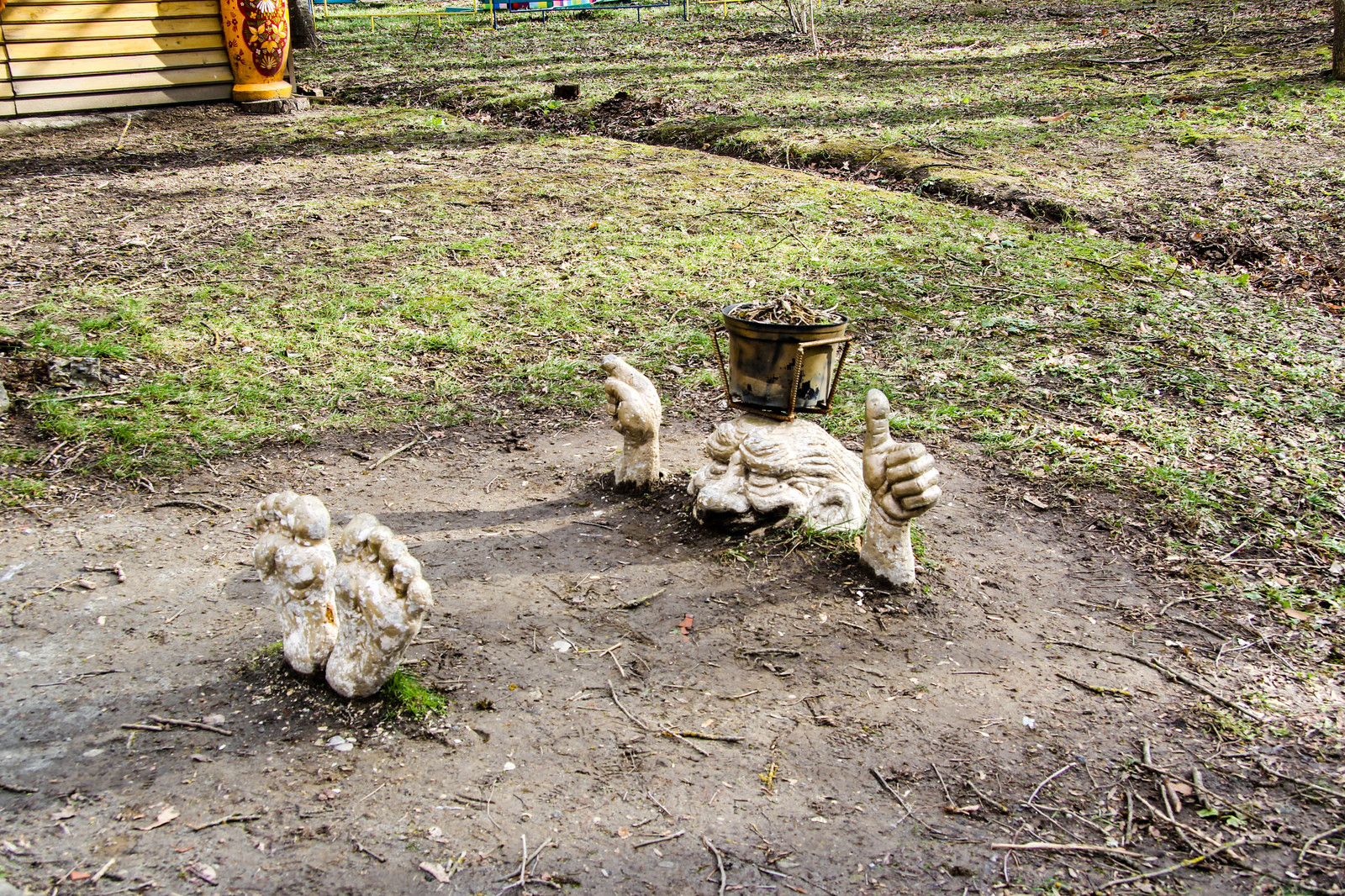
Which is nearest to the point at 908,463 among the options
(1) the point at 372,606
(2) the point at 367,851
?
(1) the point at 372,606

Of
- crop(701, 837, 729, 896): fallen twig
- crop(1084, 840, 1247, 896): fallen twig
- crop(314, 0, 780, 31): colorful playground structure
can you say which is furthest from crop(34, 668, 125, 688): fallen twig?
crop(314, 0, 780, 31): colorful playground structure

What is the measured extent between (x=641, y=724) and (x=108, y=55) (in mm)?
11013

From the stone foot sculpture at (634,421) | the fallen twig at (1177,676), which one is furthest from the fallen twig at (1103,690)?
the stone foot sculpture at (634,421)

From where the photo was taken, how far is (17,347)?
18.0 ft

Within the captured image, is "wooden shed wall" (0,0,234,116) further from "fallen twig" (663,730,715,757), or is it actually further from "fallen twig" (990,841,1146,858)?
"fallen twig" (990,841,1146,858)

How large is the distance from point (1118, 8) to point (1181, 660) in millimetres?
16284

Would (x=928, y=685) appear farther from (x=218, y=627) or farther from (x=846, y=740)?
(x=218, y=627)

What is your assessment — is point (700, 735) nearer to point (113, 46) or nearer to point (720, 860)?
point (720, 860)

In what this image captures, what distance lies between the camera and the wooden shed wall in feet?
33.2

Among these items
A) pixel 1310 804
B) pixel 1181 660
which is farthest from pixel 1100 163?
pixel 1310 804

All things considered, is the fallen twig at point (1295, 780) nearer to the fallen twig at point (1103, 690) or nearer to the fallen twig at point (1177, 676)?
the fallen twig at point (1177, 676)

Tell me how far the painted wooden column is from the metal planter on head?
9.44 metres

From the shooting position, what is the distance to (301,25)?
47.8 feet

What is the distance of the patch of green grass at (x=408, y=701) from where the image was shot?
10.0ft
